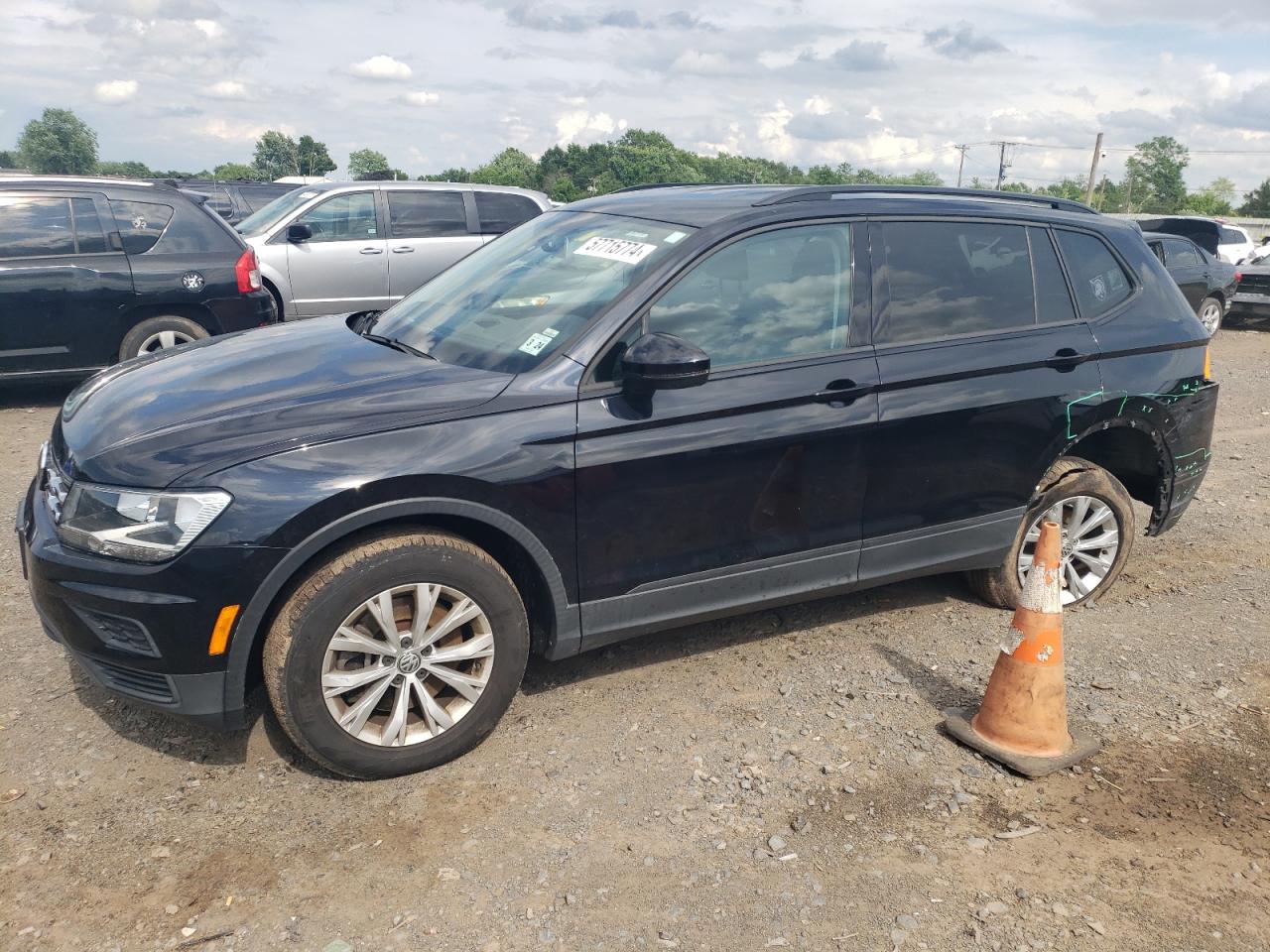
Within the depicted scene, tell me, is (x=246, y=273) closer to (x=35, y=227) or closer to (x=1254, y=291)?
(x=35, y=227)

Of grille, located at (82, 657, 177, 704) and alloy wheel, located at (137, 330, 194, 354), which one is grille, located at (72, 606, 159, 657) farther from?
alloy wheel, located at (137, 330, 194, 354)

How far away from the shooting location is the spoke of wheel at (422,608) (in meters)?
3.16

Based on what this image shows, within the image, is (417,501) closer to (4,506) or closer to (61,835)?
(61,835)

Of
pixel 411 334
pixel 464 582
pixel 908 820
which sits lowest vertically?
pixel 908 820

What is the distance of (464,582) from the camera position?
10.5ft

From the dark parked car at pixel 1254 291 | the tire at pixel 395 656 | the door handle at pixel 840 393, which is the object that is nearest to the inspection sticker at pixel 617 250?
the door handle at pixel 840 393

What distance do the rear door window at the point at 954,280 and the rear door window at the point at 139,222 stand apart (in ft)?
21.3

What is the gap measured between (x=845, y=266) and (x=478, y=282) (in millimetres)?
1523

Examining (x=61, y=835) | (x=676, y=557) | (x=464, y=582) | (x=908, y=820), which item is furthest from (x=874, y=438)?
(x=61, y=835)

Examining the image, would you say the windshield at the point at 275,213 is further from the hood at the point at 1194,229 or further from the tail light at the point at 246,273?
the hood at the point at 1194,229

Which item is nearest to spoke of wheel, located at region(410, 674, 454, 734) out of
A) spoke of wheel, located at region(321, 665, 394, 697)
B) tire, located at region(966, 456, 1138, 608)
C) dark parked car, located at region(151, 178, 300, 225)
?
spoke of wheel, located at region(321, 665, 394, 697)

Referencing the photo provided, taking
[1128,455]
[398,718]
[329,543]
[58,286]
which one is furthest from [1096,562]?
[58,286]

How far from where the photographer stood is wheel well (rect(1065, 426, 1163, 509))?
4.63 meters

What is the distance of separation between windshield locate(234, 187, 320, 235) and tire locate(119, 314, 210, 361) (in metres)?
2.71
